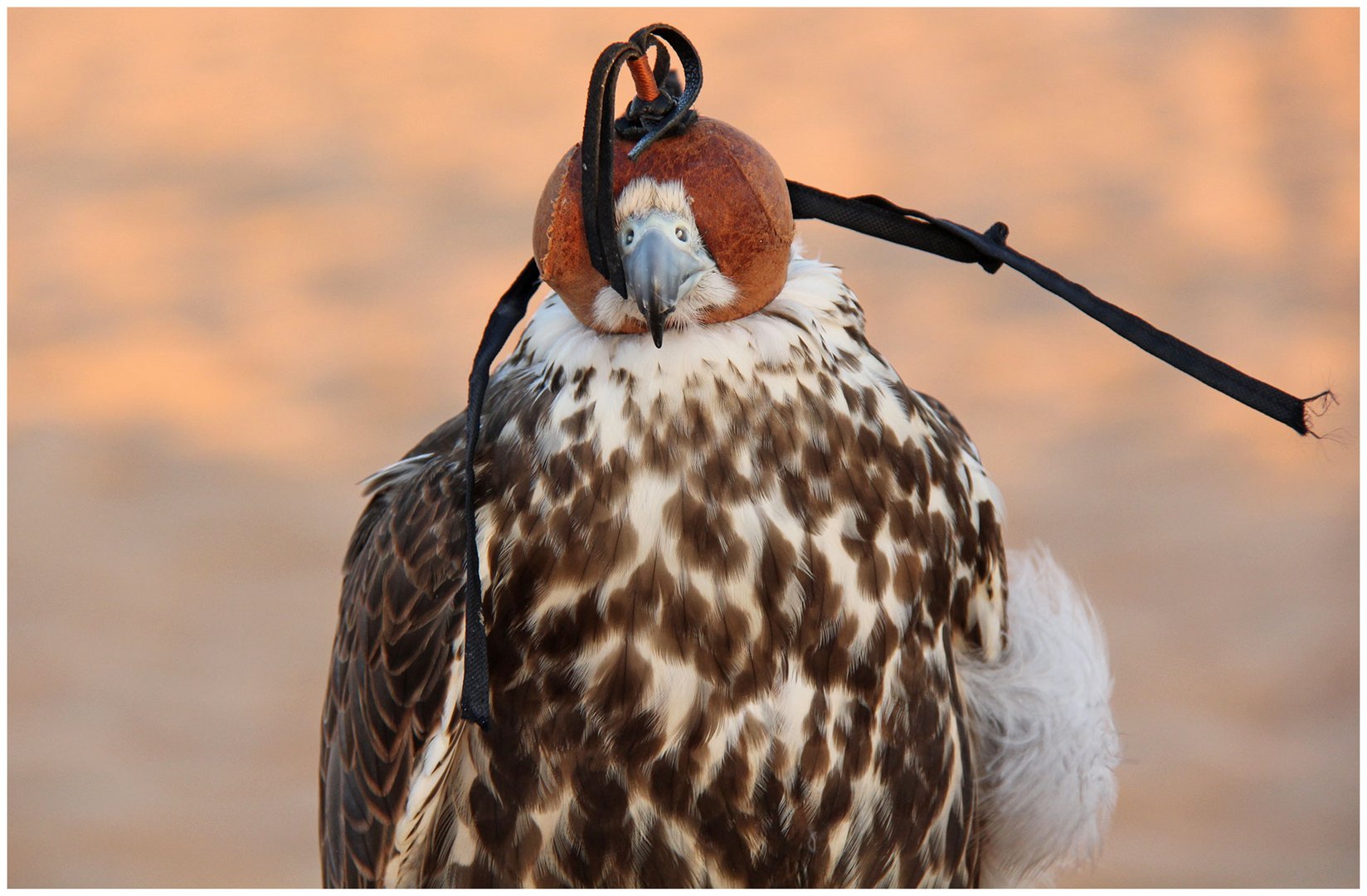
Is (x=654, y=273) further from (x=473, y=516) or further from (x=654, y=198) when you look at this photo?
(x=473, y=516)

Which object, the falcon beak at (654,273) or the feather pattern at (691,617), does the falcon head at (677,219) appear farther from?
the feather pattern at (691,617)

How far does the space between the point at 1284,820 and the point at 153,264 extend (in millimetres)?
5021

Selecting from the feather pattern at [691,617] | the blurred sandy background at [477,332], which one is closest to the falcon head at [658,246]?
the feather pattern at [691,617]

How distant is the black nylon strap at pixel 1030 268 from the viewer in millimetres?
1497

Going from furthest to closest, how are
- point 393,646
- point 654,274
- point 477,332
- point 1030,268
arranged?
point 477,332 → point 393,646 → point 1030,268 → point 654,274

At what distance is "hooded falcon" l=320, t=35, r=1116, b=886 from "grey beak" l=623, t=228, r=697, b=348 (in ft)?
0.18

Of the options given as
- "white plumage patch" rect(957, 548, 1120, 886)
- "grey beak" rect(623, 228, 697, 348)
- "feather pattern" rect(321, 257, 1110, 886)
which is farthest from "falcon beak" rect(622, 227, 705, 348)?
"white plumage patch" rect(957, 548, 1120, 886)

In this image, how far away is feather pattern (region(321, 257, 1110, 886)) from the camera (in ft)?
A: 5.34

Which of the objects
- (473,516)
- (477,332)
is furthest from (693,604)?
(477,332)

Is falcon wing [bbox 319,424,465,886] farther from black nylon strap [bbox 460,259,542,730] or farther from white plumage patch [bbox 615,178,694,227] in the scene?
white plumage patch [bbox 615,178,694,227]

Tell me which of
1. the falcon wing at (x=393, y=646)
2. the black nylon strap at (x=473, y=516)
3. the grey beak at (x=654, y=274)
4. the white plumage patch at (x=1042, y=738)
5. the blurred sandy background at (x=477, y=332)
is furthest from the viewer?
the blurred sandy background at (x=477, y=332)

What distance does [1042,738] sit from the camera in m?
1.96

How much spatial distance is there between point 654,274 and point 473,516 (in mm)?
358

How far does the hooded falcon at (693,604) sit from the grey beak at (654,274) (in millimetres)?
55
